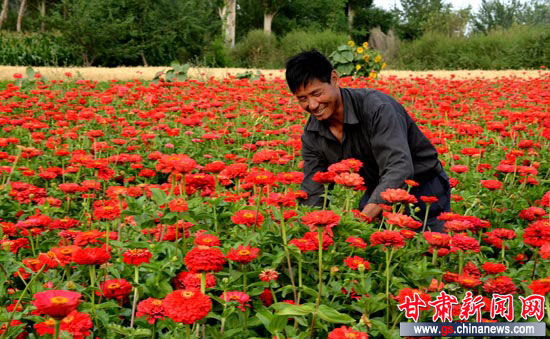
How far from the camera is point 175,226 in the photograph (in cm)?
191

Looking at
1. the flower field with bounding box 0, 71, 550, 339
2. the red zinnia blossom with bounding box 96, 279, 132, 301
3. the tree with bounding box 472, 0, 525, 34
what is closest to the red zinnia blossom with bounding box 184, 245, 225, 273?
the flower field with bounding box 0, 71, 550, 339

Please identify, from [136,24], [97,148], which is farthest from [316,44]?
[97,148]

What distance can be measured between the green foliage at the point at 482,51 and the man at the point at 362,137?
19.5 metres

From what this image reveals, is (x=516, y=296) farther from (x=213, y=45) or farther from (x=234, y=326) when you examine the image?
(x=213, y=45)

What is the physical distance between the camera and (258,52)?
24719 mm

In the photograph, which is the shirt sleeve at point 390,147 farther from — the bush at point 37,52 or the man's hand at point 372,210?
the bush at point 37,52

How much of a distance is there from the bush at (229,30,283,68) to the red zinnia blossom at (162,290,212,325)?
22782 millimetres

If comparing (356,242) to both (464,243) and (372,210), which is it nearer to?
(464,243)

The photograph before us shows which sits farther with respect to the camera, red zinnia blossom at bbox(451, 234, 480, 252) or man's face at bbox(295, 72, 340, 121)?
man's face at bbox(295, 72, 340, 121)

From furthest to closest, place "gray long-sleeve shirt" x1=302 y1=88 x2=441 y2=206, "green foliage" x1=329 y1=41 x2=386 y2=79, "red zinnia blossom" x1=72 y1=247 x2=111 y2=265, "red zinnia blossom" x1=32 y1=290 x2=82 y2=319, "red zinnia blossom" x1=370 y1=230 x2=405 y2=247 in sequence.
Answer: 1. "green foliage" x1=329 y1=41 x2=386 y2=79
2. "gray long-sleeve shirt" x1=302 y1=88 x2=441 y2=206
3. "red zinnia blossom" x1=370 y1=230 x2=405 y2=247
4. "red zinnia blossom" x1=72 y1=247 x2=111 y2=265
5. "red zinnia blossom" x1=32 y1=290 x2=82 y2=319

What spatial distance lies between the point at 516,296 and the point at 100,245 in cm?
165

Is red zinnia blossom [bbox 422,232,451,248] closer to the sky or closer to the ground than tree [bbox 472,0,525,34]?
closer to the ground

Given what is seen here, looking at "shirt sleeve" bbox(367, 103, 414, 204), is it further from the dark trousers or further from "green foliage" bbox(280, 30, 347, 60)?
"green foliage" bbox(280, 30, 347, 60)

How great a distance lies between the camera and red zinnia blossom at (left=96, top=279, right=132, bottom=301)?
1683mm
